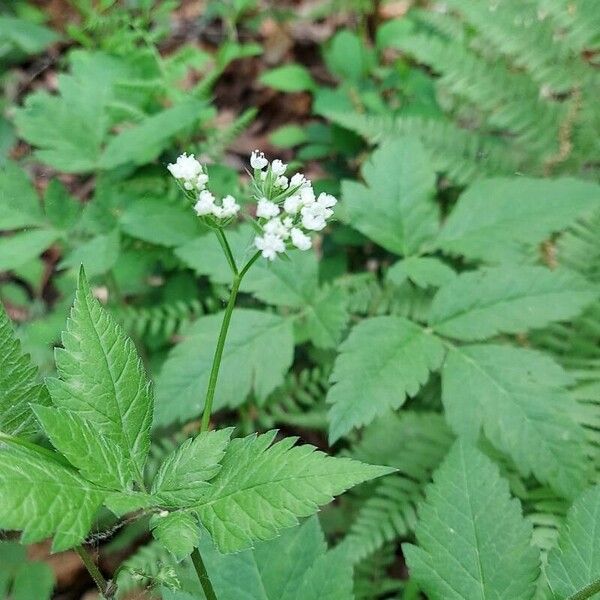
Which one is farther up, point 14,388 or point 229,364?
point 14,388

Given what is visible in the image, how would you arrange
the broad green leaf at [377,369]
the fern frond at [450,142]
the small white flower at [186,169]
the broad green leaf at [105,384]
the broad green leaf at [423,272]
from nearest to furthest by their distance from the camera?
the broad green leaf at [105,384] → the small white flower at [186,169] → the broad green leaf at [377,369] → the broad green leaf at [423,272] → the fern frond at [450,142]

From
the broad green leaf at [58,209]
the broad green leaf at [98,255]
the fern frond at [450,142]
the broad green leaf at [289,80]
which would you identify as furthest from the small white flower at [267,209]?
the broad green leaf at [289,80]

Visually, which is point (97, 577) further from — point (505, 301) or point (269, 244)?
point (505, 301)

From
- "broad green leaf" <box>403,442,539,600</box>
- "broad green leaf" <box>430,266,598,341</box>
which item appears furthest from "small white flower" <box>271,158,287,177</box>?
"broad green leaf" <box>430,266,598,341</box>

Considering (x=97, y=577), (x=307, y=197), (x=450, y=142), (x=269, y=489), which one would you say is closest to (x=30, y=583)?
(x=97, y=577)

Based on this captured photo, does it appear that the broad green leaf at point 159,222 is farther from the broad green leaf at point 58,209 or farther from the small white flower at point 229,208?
the small white flower at point 229,208
